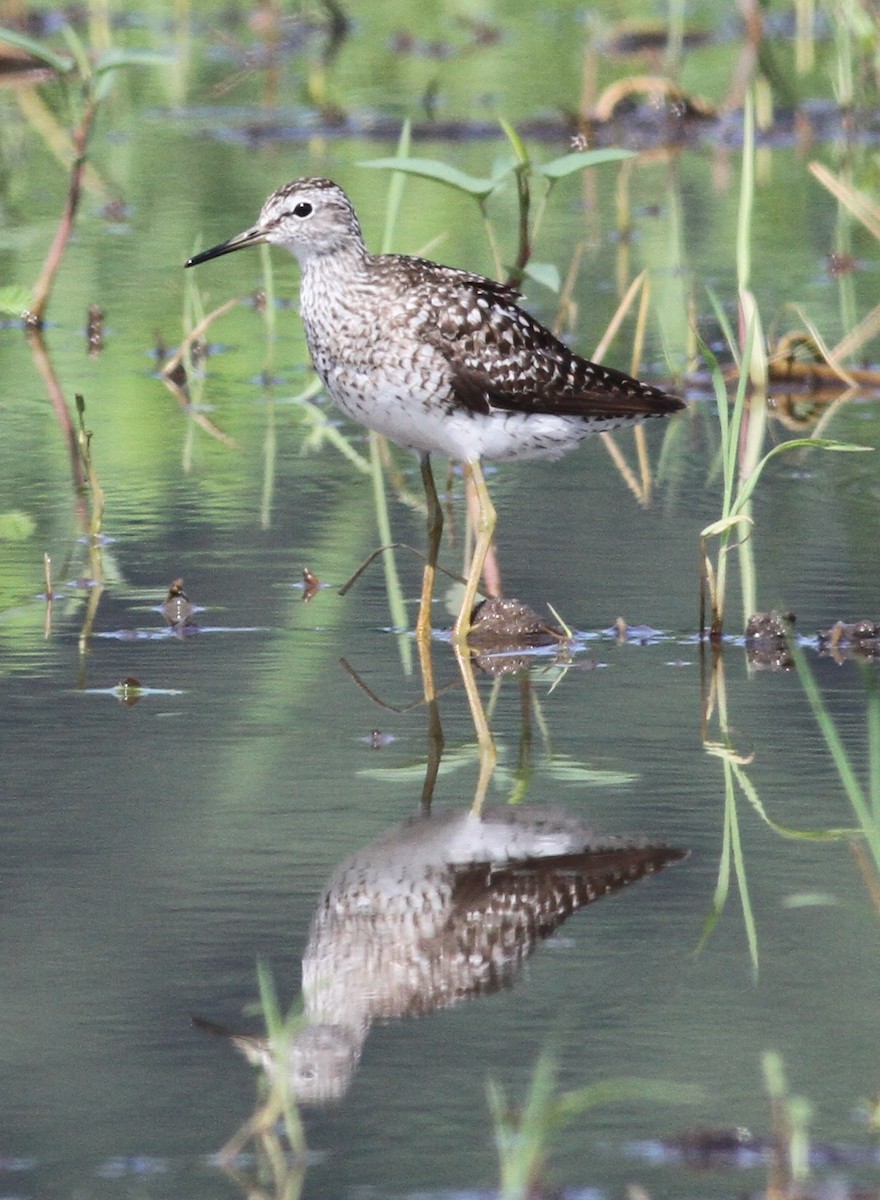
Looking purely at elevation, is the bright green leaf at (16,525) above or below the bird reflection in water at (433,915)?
below

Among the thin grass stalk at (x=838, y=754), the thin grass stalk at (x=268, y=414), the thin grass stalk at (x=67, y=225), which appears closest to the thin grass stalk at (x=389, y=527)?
the thin grass stalk at (x=268, y=414)

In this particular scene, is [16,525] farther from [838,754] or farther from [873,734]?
[838,754]

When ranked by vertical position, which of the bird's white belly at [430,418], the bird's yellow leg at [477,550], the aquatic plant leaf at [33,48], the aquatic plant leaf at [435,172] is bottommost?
the bird's yellow leg at [477,550]

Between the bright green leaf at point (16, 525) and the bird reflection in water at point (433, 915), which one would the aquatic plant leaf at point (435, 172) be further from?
the bird reflection in water at point (433, 915)

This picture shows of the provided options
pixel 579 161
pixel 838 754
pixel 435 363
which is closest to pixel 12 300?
pixel 579 161

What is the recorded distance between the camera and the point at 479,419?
716cm

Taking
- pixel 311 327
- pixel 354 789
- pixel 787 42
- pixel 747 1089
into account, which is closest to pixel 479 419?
pixel 311 327

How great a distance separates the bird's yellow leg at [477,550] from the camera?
6730 mm

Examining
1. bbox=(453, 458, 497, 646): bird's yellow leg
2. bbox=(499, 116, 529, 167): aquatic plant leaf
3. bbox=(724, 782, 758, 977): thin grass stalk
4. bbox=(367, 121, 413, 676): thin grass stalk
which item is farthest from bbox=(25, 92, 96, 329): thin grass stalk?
bbox=(724, 782, 758, 977): thin grass stalk

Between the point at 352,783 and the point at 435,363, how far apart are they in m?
1.98

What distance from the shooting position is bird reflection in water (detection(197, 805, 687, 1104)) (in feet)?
13.6

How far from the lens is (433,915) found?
4613 millimetres

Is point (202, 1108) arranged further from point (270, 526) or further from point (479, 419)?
point (270, 526)

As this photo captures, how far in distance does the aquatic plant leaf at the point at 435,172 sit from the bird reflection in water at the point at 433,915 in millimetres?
3055
